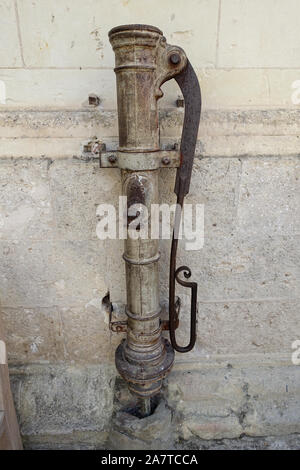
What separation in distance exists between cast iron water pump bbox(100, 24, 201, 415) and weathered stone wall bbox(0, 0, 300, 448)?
125 mm

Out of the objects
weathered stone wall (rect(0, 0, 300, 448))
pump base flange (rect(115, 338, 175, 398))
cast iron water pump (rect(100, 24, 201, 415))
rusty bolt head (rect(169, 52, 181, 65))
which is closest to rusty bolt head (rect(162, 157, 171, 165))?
cast iron water pump (rect(100, 24, 201, 415))

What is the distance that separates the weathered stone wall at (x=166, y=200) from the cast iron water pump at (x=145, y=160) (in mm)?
125

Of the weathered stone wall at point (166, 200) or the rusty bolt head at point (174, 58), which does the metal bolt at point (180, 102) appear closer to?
the weathered stone wall at point (166, 200)

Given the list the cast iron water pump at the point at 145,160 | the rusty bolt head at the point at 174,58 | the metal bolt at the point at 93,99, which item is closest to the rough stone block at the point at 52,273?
the cast iron water pump at the point at 145,160

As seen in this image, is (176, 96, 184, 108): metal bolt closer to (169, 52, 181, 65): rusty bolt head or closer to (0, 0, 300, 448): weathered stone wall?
(0, 0, 300, 448): weathered stone wall

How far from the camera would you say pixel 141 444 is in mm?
1129

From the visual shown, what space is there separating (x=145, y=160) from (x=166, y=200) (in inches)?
9.9

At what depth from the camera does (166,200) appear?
3.60 feet

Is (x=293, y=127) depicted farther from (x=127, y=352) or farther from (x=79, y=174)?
(x=127, y=352)

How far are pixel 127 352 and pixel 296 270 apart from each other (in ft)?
2.20

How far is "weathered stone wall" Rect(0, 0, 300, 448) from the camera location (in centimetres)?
97

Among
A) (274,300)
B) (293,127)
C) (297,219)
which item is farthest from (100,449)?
(293,127)

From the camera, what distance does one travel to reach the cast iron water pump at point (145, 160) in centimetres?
81

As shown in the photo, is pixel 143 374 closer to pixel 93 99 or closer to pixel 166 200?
pixel 166 200
